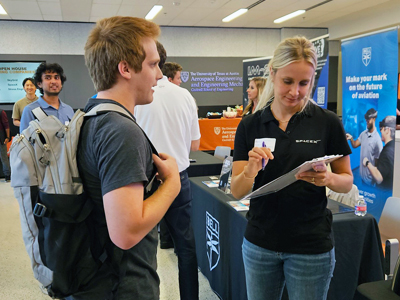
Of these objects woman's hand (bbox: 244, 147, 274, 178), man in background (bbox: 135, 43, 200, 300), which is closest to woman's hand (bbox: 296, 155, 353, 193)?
Answer: woman's hand (bbox: 244, 147, 274, 178)

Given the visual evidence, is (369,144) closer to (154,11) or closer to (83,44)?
(154,11)

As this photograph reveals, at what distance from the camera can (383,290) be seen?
1123 mm

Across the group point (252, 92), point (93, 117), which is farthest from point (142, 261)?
point (252, 92)

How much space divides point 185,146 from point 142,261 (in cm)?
159

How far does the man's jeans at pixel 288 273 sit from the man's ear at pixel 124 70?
83 centimetres

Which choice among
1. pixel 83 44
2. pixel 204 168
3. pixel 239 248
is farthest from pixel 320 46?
pixel 83 44

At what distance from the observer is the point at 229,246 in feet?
7.64

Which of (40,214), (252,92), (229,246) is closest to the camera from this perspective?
(40,214)

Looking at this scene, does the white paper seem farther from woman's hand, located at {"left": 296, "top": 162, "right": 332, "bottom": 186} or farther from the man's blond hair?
the man's blond hair

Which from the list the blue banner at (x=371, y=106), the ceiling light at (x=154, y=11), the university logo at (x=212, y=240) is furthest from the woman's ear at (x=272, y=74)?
the ceiling light at (x=154, y=11)

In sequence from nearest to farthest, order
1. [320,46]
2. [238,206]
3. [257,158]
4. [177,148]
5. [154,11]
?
[257,158] → [238,206] → [177,148] → [320,46] → [154,11]

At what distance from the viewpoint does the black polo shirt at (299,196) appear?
1.35 meters

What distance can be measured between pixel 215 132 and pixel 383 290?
→ 6691mm

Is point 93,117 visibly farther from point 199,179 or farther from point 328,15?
point 328,15
